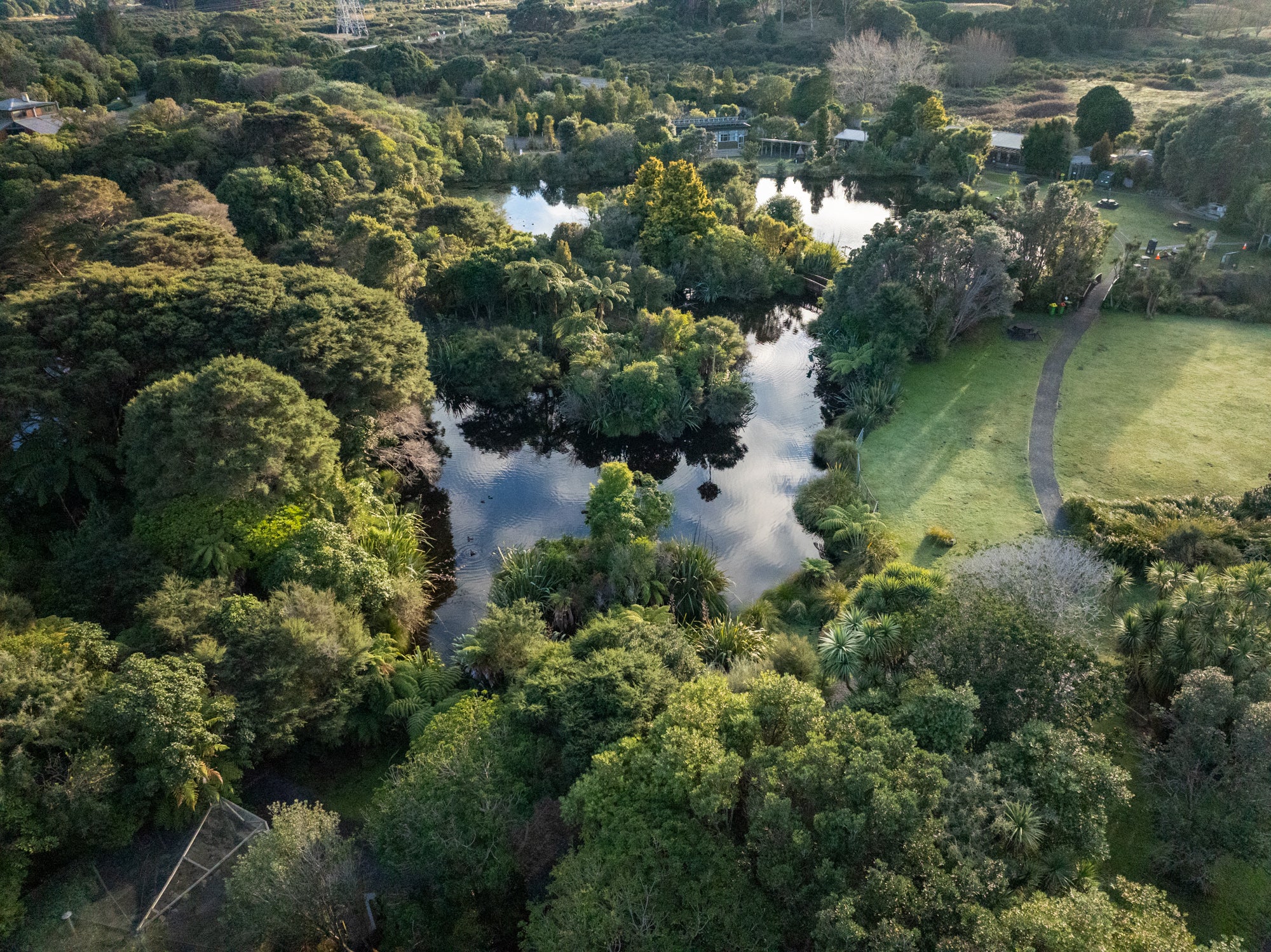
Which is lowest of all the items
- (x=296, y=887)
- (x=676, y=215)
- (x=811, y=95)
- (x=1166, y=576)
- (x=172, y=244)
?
(x=296, y=887)

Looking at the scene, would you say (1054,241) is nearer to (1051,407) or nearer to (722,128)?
(1051,407)

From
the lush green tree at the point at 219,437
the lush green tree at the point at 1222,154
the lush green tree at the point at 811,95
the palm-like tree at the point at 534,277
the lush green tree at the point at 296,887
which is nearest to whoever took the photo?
the lush green tree at the point at 296,887

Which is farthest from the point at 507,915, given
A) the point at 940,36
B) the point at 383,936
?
the point at 940,36

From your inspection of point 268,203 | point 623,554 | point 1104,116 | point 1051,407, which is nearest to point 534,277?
point 268,203

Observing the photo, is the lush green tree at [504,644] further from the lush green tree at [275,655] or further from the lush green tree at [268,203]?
the lush green tree at [268,203]

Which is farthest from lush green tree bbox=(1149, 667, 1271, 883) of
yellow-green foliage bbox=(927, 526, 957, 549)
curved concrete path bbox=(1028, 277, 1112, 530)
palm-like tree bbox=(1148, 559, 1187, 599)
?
curved concrete path bbox=(1028, 277, 1112, 530)

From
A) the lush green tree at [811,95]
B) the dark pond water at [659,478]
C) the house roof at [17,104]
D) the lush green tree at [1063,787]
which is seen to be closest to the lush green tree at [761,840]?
the lush green tree at [1063,787]

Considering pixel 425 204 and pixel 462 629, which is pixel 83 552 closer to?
pixel 462 629

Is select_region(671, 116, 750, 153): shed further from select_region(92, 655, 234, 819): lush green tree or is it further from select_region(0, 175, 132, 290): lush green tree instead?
select_region(92, 655, 234, 819): lush green tree
